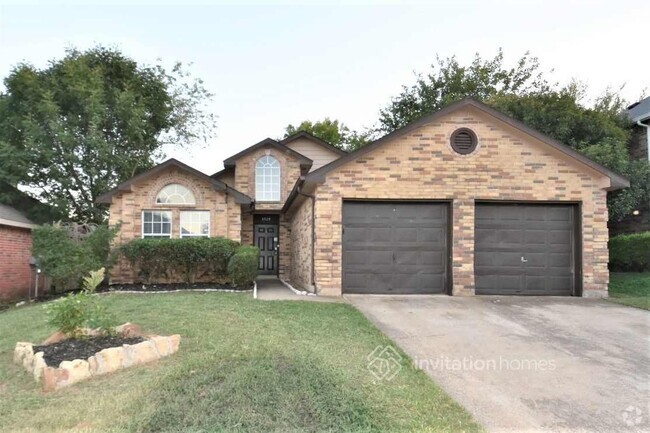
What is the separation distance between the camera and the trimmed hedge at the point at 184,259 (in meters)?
11.5

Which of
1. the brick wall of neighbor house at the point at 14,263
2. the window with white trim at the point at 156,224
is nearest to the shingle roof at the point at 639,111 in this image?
the window with white trim at the point at 156,224

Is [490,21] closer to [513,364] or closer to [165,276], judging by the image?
[513,364]

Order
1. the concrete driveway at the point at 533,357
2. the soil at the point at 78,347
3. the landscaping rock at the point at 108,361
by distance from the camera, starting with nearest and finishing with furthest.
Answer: the concrete driveway at the point at 533,357 → the landscaping rock at the point at 108,361 → the soil at the point at 78,347

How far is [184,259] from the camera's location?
1159 cm

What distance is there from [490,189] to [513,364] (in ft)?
19.9

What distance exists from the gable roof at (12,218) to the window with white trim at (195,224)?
5167 mm

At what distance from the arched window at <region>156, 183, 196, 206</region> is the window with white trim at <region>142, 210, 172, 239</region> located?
14.9 inches

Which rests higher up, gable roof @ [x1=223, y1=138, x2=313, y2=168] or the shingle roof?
the shingle roof

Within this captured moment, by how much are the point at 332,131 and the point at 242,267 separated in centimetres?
2237

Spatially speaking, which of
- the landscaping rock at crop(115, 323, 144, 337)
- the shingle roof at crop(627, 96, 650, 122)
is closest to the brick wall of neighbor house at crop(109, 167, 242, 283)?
the landscaping rock at crop(115, 323, 144, 337)

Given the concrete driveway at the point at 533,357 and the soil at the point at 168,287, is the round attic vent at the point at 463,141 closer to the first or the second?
the concrete driveway at the point at 533,357

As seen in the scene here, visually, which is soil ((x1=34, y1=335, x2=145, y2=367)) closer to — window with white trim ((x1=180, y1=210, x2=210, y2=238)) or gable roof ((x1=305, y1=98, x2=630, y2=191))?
gable roof ((x1=305, y1=98, x2=630, y2=191))

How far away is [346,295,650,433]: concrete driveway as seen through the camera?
11.9ft

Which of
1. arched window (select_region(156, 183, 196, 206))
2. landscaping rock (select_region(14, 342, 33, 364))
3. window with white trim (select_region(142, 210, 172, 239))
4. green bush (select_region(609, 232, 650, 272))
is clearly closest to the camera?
landscaping rock (select_region(14, 342, 33, 364))
